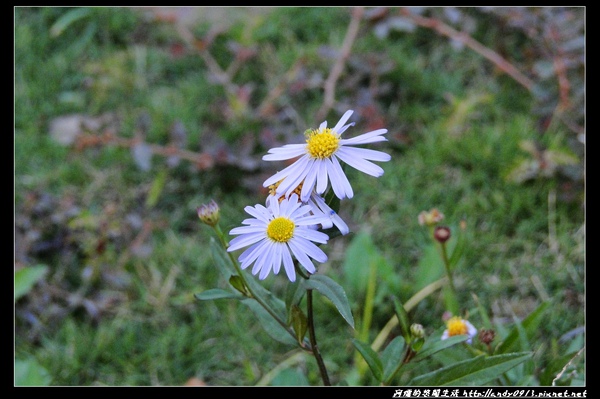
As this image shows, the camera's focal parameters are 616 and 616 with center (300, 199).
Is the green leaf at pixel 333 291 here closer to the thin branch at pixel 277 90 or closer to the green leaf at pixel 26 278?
the green leaf at pixel 26 278

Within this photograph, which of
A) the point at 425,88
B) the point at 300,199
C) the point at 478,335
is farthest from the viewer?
the point at 425,88

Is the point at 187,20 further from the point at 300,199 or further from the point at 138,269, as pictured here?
the point at 300,199

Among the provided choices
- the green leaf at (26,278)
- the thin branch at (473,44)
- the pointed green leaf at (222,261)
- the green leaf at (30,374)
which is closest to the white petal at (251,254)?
the pointed green leaf at (222,261)

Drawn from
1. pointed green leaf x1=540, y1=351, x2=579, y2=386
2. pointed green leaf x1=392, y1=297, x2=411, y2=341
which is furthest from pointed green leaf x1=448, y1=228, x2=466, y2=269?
pointed green leaf x1=392, y1=297, x2=411, y2=341

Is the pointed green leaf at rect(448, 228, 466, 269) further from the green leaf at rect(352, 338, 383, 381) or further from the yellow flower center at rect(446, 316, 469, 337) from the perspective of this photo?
the green leaf at rect(352, 338, 383, 381)

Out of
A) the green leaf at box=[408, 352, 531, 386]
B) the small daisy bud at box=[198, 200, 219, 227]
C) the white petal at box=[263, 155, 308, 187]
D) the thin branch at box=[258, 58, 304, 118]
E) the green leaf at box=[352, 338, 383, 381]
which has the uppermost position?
the thin branch at box=[258, 58, 304, 118]
